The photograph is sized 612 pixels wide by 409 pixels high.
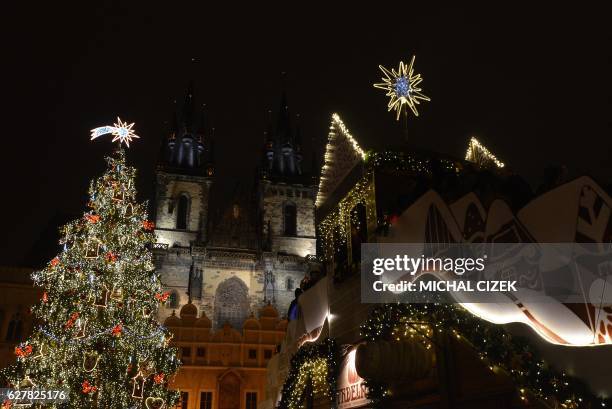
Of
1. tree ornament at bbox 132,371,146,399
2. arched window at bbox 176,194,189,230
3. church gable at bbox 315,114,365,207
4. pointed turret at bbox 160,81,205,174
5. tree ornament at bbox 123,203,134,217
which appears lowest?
tree ornament at bbox 132,371,146,399

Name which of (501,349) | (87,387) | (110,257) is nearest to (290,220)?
(110,257)

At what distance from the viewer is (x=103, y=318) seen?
13320 mm

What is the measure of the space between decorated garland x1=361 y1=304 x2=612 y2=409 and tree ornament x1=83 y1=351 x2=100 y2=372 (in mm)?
9319

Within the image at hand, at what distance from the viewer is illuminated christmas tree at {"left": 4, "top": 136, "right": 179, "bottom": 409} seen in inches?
496

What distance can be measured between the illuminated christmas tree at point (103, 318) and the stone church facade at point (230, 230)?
21149 mm

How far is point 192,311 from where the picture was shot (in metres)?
25.6

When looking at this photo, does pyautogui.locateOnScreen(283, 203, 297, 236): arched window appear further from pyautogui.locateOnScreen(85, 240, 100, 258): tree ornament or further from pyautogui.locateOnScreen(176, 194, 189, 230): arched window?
pyautogui.locateOnScreen(85, 240, 100, 258): tree ornament

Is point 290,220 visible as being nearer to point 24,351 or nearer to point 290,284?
point 290,284

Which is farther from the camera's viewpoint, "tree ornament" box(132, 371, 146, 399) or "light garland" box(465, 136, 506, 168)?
"tree ornament" box(132, 371, 146, 399)

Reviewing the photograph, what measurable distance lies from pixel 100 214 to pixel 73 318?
3.06 metres

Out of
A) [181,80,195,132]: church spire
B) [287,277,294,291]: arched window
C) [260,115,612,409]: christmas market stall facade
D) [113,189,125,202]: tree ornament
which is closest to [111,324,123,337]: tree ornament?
[113,189,125,202]: tree ornament

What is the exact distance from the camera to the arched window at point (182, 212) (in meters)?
41.2

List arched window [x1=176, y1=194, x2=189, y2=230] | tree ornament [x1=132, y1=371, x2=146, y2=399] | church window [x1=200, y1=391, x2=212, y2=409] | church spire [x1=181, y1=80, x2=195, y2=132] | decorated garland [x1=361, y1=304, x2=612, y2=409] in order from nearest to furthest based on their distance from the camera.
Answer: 1. decorated garland [x1=361, y1=304, x2=612, y2=409]
2. tree ornament [x1=132, y1=371, x2=146, y2=399]
3. church window [x1=200, y1=391, x2=212, y2=409]
4. arched window [x1=176, y1=194, x2=189, y2=230]
5. church spire [x1=181, y1=80, x2=195, y2=132]

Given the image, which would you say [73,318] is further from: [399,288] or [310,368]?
[399,288]
